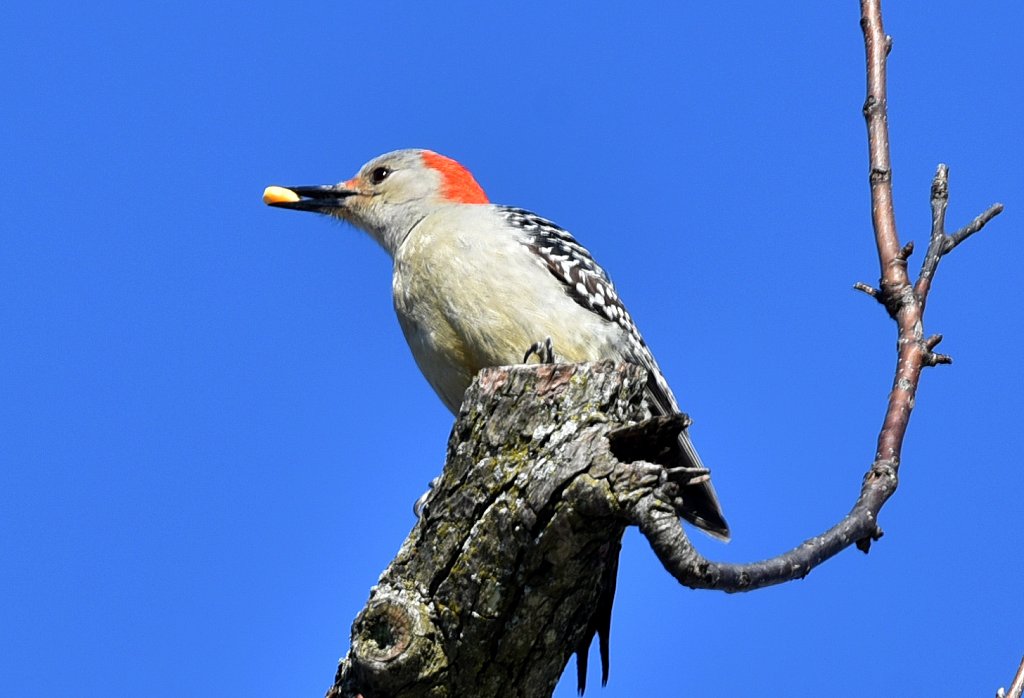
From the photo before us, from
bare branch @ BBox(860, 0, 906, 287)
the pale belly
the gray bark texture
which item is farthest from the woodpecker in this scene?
bare branch @ BBox(860, 0, 906, 287)

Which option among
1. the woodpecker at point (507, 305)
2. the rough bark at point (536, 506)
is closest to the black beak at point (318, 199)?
the woodpecker at point (507, 305)

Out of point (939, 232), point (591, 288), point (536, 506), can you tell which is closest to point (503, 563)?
point (536, 506)

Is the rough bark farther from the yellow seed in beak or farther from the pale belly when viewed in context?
the yellow seed in beak

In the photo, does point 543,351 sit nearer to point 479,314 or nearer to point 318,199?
point 479,314

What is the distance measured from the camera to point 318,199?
9.02 meters

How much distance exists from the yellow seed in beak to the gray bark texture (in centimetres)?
447

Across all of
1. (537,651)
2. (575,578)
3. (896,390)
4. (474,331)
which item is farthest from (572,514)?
(474,331)

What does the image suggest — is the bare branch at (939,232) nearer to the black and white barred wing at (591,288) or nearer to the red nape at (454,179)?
the black and white barred wing at (591,288)

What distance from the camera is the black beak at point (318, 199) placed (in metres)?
9.01

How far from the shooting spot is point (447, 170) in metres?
8.93

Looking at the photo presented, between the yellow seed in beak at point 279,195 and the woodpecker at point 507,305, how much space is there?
1254mm

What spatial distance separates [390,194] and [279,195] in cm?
84

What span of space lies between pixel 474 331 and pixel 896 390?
3.02 meters

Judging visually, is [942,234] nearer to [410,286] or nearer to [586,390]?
[586,390]
